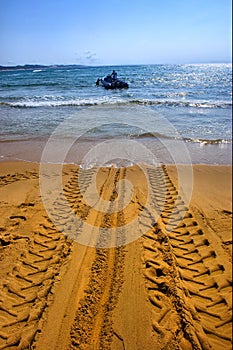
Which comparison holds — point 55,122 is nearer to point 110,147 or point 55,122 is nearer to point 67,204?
point 110,147

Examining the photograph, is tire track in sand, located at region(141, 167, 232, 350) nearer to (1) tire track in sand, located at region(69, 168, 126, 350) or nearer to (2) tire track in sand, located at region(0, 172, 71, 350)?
(1) tire track in sand, located at region(69, 168, 126, 350)

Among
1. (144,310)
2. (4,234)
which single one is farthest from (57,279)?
(4,234)

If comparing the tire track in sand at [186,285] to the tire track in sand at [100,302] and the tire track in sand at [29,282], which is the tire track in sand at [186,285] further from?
the tire track in sand at [29,282]

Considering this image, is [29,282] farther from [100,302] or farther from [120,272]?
[120,272]

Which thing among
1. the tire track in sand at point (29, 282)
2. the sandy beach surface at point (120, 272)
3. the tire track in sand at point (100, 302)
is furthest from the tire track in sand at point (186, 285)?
the tire track in sand at point (29, 282)

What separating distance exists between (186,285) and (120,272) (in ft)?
2.65

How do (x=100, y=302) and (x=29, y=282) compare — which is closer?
(x=100, y=302)

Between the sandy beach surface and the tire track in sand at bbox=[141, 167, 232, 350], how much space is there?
11mm

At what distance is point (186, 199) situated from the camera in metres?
4.72

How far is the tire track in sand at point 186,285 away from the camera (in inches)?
93.5

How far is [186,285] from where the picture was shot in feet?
9.65

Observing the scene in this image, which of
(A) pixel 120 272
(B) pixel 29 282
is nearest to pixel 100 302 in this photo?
(A) pixel 120 272

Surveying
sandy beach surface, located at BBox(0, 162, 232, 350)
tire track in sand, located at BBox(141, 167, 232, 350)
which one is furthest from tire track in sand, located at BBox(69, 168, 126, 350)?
tire track in sand, located at BBox(141, 167, 232, 350)

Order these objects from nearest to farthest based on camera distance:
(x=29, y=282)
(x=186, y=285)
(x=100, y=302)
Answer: (x=100, y=302), (x=186, y=285), (x=29, y=282)
